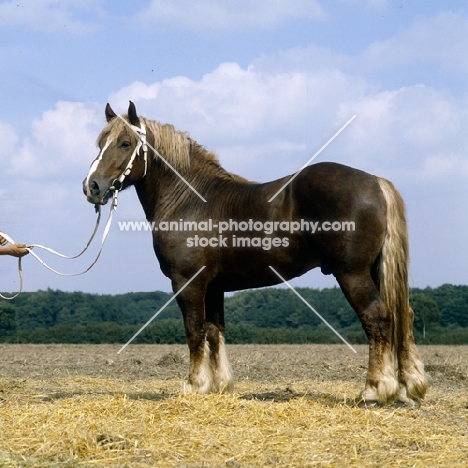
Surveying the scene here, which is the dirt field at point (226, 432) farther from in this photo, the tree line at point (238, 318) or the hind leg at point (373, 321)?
the tree line at point (238, 318)

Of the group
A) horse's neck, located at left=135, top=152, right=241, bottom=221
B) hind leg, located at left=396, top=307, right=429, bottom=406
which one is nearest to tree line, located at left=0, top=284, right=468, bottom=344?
horse's neck, located at left=135, top=152, right=241, bottom=221

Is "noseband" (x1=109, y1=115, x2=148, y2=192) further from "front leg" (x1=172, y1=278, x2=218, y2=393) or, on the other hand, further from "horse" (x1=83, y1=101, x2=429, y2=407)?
"front leg" (x1=172, y1=278, x2=218, y2=393)

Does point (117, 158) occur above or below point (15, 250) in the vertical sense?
above

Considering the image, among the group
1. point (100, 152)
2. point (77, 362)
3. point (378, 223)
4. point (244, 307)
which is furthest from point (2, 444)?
point (244, 307)

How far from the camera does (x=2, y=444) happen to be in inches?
180

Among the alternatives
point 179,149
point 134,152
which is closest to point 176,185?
point 179,149

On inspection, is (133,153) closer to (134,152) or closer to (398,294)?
(134,152)

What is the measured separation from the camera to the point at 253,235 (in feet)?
20.4

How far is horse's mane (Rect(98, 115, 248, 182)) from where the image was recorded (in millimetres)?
6852

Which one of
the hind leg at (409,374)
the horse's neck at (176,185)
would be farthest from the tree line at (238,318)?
the hind leg at (409,374)

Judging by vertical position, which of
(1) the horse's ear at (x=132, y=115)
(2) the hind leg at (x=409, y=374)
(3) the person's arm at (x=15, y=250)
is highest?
(1) the horse's ear at (x=132, y=115)

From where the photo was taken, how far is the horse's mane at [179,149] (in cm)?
685

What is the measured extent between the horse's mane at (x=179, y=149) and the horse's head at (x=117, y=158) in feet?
0.60

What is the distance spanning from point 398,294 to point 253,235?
1433 millimetres
